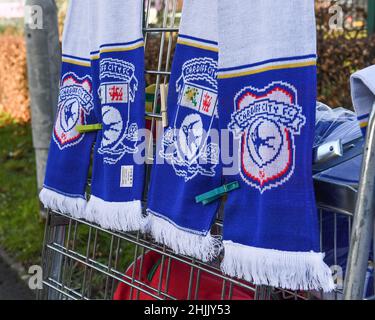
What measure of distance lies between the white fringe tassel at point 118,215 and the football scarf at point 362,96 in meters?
0.84

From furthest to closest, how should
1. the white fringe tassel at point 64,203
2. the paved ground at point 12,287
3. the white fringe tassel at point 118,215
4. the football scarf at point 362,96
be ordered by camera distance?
the paved ground at point 12,287
the white fringe tassel at point 64,203
the white fringe tassel at point 118,215
the football scarf at point 362,96

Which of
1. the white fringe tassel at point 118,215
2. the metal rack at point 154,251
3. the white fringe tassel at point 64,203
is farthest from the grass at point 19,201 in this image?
the white fringe tassel at point 118,215

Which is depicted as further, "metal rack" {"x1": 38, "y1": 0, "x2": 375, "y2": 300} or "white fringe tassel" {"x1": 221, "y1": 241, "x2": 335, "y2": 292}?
"metal rack" {"x1": 38, "y1": 0, "x2": 375, "y2": 300}

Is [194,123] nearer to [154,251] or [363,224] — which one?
[154,251]

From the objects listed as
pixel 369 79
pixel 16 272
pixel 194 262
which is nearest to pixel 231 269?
pixel 194 262

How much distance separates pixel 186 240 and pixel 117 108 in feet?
1.90

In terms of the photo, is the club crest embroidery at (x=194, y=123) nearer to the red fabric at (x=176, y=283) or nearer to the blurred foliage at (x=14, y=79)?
the red fabric at (x=176, y=283)

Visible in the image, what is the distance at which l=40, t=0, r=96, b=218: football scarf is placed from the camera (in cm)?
237

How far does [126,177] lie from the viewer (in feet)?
7.00

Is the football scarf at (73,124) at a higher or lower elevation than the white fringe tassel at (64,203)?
higher

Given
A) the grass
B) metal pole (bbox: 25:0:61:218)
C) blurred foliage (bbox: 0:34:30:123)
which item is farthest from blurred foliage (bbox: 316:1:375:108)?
blurred foliage (bbox: 0:34:30:123)

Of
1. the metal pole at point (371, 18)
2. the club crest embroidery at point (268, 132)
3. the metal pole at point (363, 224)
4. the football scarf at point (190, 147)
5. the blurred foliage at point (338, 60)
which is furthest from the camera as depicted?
the metal pole at point (371, 18)

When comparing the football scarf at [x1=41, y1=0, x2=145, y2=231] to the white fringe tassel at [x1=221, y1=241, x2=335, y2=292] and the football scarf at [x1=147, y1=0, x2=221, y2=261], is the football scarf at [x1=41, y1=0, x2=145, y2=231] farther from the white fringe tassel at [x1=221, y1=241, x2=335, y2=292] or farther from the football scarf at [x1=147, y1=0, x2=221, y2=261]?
the white fringe tassel at [x1=221, y1=241, x2=335, y2=292]

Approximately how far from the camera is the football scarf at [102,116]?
6.99ft
